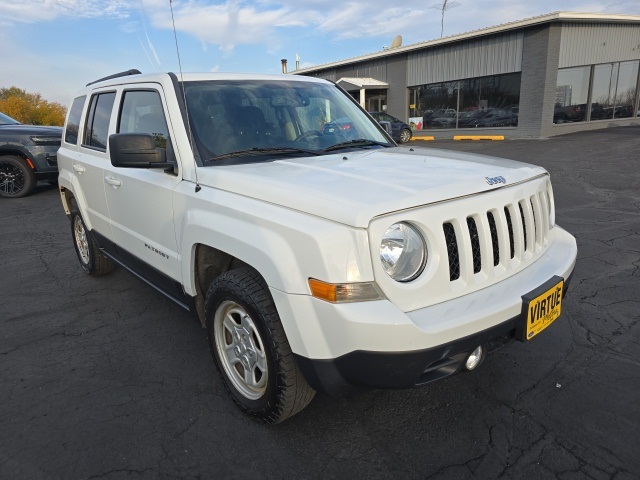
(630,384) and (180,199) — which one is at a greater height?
(180,199)

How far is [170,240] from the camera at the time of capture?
2.90 metres

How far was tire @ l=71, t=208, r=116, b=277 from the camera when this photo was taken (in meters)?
4.67

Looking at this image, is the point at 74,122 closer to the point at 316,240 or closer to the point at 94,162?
the point at 94,162

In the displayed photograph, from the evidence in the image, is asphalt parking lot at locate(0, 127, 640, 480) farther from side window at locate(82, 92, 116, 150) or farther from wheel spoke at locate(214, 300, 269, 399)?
side window at locate(82, 92, 116, 150)

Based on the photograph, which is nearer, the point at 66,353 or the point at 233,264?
the point at 233,264

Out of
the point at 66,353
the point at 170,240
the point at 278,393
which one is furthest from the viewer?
the point at 66,353

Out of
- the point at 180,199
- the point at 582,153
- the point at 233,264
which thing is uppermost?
the point at 180,199

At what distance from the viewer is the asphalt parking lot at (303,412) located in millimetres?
2195

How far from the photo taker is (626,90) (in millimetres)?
20828

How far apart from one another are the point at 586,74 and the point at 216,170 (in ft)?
71.4

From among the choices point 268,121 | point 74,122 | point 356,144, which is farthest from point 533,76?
point 268,121

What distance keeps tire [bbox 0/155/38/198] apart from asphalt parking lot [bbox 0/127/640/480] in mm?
7084

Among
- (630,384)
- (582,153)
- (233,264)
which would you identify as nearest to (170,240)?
(233,264)

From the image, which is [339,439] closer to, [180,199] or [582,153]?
[180,199]
